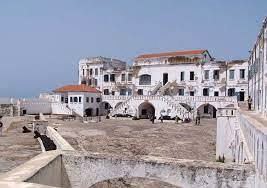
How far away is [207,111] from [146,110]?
955 cm

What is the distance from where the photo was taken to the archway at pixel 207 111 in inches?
1831

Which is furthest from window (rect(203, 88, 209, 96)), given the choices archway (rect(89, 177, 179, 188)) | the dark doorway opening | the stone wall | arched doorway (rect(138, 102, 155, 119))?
the stone wall

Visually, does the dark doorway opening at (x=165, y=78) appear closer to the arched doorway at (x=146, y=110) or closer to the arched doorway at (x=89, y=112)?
the arched doorway at (x=146, y=110)

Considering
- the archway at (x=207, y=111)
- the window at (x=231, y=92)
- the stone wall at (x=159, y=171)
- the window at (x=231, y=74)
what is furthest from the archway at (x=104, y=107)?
the stone wall at (x=159, y=171)

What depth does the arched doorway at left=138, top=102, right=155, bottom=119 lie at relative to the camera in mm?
47569

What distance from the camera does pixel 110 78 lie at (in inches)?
2275

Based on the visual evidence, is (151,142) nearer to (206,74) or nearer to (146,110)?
(146,110)

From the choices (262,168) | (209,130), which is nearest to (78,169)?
(262,168)

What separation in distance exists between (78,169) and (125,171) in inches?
62.4

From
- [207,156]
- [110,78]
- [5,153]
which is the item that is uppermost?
[110,78]

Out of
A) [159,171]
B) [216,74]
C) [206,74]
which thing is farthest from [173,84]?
[159,171]

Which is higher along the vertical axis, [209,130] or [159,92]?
[159,92]

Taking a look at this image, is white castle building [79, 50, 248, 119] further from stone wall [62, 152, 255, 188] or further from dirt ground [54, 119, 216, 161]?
stone wall [62, 152, 255, 188]

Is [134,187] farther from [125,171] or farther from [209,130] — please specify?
[209,130]
